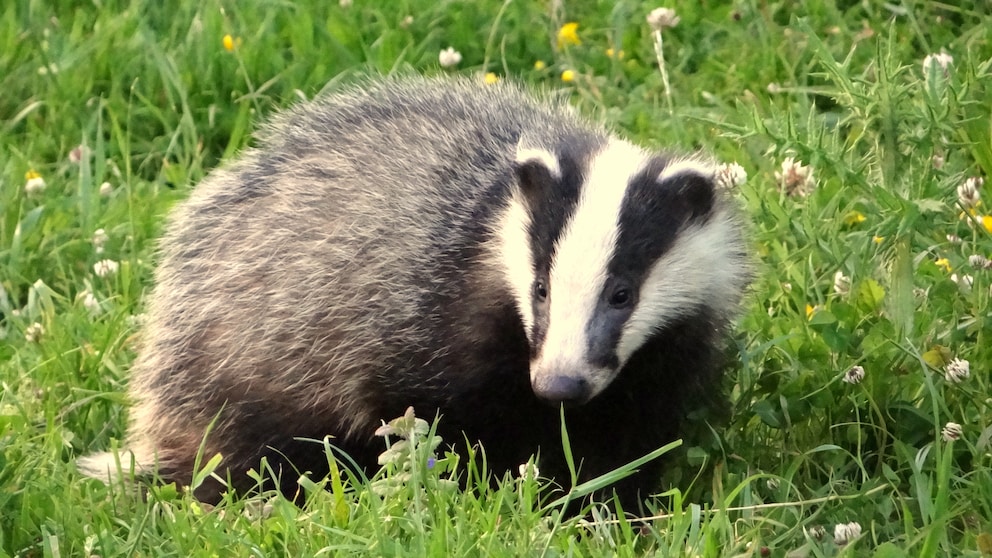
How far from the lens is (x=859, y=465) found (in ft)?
13.2

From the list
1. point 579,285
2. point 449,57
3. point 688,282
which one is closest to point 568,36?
point 449,57

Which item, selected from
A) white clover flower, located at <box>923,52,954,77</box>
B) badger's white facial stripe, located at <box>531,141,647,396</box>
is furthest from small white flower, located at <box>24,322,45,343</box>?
white clover flower, located at <box>923,52,954,77</box>

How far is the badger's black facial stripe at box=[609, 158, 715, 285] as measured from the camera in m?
3.72

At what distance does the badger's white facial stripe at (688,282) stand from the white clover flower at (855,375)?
1.21 feet

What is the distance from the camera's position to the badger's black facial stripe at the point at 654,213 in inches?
146

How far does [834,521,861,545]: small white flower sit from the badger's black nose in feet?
2.22

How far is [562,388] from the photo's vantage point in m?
3.58

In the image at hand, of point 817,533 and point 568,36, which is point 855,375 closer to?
point 817,533

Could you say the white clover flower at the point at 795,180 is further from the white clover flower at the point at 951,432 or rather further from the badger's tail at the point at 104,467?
the badger's tail at the point at 104,467

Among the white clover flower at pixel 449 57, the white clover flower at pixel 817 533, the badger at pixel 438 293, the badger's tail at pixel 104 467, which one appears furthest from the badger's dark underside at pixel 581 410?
the white clover flower at pixel 449 57

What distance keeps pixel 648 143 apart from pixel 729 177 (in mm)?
1076

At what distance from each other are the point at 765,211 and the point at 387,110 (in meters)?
1.20

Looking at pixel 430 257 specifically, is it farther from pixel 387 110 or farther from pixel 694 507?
pixel 694 507

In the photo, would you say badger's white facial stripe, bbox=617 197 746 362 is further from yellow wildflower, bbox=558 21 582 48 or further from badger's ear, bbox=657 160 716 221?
yellow wildflower, bbox=558 21 582 48
